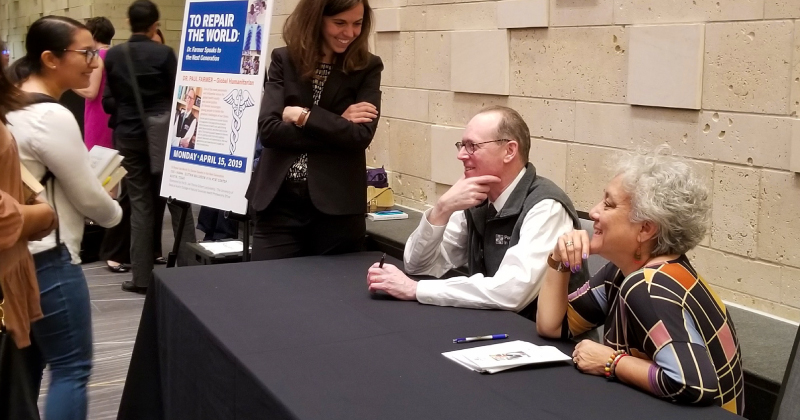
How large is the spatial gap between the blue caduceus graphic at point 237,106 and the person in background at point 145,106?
1.00 m

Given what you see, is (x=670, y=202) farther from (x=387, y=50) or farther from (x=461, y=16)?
(x=387, y=50)

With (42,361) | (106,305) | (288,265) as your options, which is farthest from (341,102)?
(106,305)

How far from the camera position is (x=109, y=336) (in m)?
4.19

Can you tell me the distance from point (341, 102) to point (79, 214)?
0.99m

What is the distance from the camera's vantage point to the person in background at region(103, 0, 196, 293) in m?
4.77

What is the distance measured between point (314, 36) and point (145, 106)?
2.37 metres

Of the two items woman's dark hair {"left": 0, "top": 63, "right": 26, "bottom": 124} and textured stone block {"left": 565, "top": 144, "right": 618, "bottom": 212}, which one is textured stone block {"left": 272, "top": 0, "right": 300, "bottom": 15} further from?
woman's dark hair {"left": 0, "top": 63, "right": 26, "bottom": 124}

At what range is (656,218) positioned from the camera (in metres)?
1.73

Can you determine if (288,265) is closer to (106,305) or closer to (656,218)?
(656,218)

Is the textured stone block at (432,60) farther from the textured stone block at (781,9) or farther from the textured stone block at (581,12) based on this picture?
the textured stone block at (781,9)

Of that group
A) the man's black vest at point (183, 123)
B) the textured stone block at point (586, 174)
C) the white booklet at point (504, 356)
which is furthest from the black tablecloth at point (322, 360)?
the man's black vest at point (183, 123)

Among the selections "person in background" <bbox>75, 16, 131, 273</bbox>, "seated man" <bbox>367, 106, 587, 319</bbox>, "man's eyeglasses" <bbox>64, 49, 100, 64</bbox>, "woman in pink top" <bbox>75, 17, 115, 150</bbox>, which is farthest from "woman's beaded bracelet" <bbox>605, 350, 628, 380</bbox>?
"woman in pink top" <bbox>75, 17, 115, 150</bbox>

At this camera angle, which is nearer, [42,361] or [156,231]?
[42,361]

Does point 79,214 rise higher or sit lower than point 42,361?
higher
